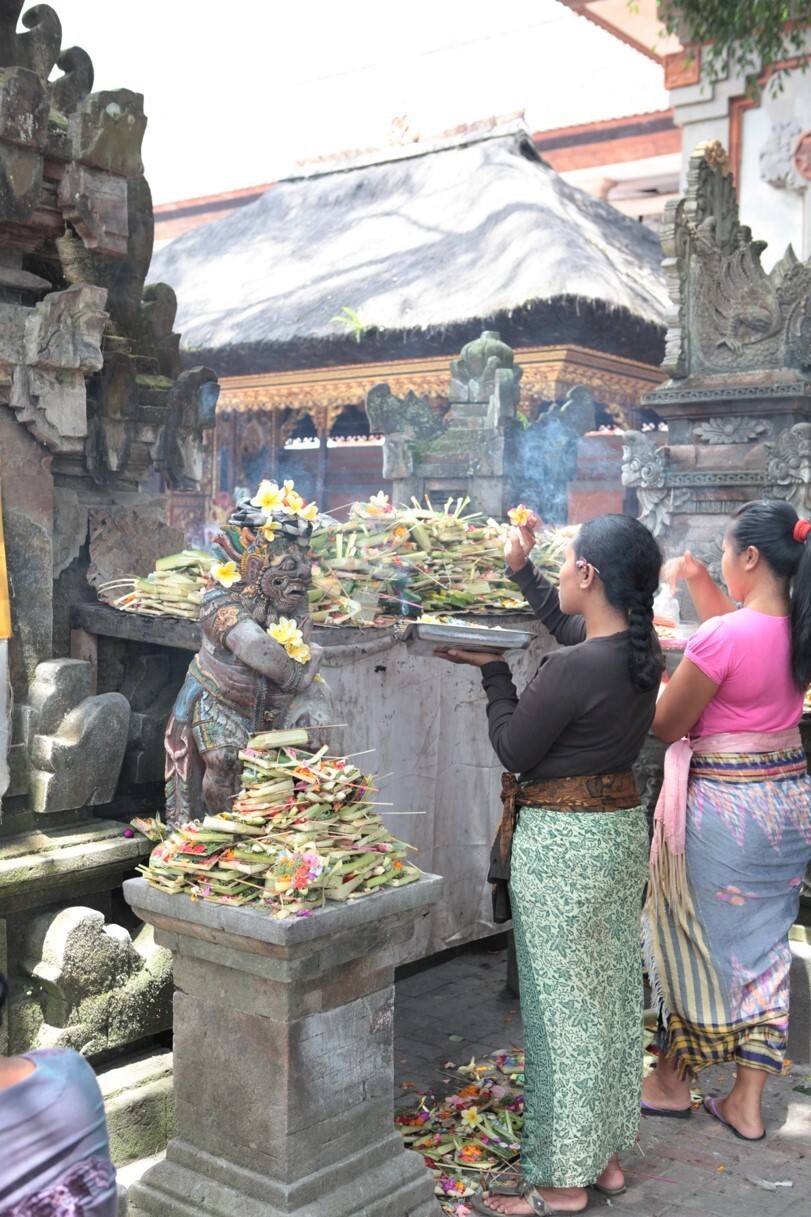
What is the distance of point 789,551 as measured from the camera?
12.7 feet

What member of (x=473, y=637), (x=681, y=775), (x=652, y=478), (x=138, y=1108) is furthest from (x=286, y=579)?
(x=652, y=478)

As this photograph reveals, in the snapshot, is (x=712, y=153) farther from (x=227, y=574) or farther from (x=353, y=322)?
(x=227, y=574)

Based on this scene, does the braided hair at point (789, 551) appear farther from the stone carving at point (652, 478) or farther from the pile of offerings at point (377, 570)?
the stone carving at point (652, 478)

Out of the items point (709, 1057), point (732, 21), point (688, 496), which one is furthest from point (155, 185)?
point (709, 1057)

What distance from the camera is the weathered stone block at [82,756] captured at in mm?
4090

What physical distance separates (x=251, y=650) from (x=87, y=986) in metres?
1.25

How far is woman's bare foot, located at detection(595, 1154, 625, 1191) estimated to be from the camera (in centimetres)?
366

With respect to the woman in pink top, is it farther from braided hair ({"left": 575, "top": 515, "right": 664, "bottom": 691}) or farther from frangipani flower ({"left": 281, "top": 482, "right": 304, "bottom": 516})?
frangipani flower ({"left": 281, "top": 482, "right": 304, "bottom": 516})

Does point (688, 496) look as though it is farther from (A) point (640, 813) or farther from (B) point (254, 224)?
(B) point (254, 224)

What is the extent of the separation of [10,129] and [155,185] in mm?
19734

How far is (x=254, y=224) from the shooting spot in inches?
749

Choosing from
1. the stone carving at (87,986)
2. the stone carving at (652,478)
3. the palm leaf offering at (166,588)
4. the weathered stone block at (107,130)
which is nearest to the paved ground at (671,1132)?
the stone carving at (87,986)

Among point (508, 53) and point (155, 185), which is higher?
point (508, 53)

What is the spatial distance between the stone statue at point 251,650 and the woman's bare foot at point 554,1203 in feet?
4.80
